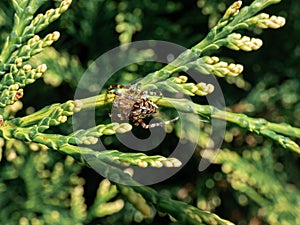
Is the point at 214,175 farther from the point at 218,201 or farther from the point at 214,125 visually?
the point at 214,125

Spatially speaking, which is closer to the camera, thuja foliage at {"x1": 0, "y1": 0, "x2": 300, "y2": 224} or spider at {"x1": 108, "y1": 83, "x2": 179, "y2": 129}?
thuja foliage at {"x1": 0, "y1": 0, "x2": 300, "y2": 224}

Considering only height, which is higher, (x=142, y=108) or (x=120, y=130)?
(x=120, y=130)

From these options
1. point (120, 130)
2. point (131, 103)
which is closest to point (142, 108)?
point (131, 103)

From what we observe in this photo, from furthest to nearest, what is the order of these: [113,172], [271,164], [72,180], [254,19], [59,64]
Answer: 1. [271,164]
2. [72,180]
3. [59,64]
4. [254,19]
5. [113,172]

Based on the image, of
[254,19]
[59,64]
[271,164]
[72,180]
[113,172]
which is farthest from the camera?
[271,164]

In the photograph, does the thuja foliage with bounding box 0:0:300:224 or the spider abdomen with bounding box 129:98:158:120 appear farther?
the spider abdomen with bounding box 129:98:158:120

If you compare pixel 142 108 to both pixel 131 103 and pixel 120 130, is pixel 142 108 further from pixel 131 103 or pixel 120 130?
pixel 120 130

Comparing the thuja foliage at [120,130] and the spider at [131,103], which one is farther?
the spider at [131,103]

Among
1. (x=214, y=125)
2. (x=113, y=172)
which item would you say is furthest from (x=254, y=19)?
(x=214, y=125)
